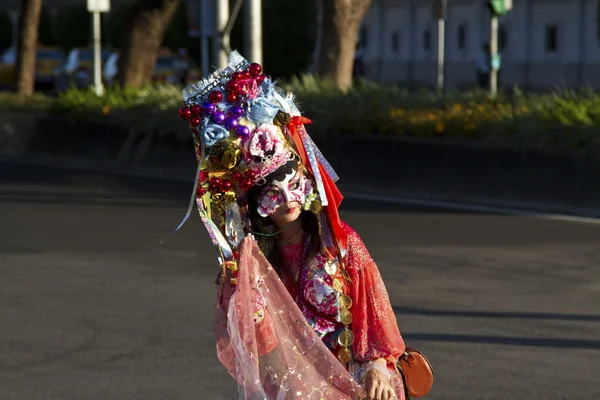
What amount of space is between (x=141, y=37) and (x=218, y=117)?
22.1m

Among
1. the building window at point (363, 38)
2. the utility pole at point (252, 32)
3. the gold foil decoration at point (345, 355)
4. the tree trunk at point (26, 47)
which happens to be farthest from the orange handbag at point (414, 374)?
the building window at point (363, 38)

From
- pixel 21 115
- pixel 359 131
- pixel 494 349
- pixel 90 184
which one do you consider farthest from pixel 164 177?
pixel 494 349

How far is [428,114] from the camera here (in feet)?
54.6

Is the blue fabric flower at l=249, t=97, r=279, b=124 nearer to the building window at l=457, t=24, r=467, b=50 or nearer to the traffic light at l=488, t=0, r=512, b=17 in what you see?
the traffic light at l=488, t=0, r=512, b=17

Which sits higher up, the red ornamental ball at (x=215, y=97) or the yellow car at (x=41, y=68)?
the red ornamental ball at (x=215, y=97)

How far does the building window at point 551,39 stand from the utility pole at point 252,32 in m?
33.1

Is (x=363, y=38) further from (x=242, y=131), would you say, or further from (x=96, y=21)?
(x=242, y=131)

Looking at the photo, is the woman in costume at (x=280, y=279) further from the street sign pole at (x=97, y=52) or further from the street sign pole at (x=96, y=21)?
the street sign pole at (x=97, y=52)

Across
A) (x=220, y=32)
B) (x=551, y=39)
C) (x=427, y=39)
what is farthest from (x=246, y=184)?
(x=427, y=39)

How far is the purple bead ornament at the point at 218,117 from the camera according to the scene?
157 inches

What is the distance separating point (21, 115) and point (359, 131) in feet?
24.0

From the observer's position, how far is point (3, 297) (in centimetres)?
970

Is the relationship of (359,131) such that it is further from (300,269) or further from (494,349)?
(300,269)

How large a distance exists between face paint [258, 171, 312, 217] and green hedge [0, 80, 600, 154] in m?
10.8
